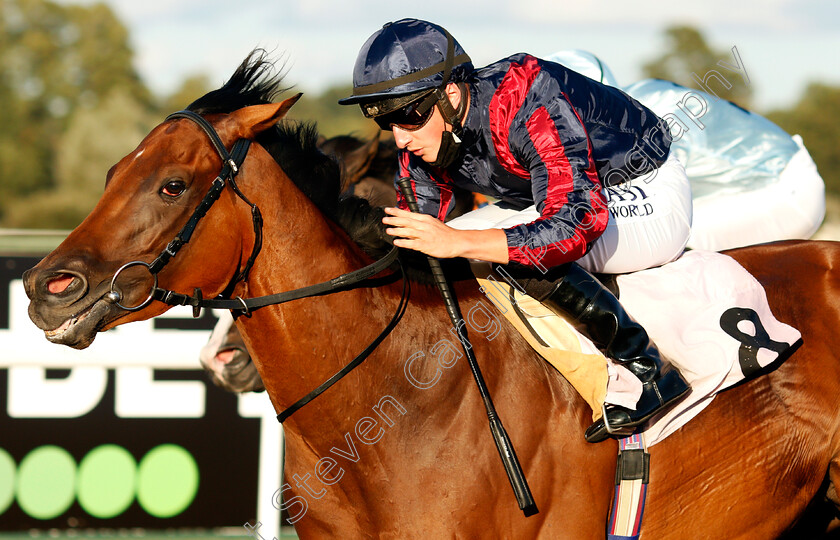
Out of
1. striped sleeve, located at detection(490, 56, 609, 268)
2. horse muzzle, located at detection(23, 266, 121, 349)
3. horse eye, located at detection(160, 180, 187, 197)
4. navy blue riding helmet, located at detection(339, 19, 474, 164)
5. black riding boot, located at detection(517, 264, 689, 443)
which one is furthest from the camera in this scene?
black riding boot, located at detection(517, 264, 689, 443)

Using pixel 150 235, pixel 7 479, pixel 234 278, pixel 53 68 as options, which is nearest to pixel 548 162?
pixel 234 278

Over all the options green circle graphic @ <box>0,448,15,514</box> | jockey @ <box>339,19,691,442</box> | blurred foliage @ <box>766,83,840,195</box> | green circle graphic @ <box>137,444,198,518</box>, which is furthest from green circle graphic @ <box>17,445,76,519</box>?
blurred foliage @ <box>766,83,840,195</box>

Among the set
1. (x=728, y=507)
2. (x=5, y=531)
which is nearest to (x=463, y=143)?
(x=728, y=507)

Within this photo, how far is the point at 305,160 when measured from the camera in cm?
266

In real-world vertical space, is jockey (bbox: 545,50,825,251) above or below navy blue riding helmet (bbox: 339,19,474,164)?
below

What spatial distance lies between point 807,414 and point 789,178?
128 centimetres

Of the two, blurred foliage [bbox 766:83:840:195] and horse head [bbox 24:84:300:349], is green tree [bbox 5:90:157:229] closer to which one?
blurred foliage [bbox 766:83:840:195]

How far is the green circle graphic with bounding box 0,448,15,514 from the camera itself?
5.02 m

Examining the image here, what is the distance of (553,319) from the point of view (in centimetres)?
Answer: 274

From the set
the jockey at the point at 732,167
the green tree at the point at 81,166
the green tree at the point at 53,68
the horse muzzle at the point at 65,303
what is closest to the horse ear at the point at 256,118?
the horse muzzle at the point at 65,303

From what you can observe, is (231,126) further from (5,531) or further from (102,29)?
(102,29)

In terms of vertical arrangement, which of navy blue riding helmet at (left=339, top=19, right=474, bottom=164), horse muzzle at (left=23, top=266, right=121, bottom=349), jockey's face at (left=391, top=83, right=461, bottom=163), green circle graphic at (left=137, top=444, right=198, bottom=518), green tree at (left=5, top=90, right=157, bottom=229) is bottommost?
green tree at (left=5, top=90, right=157, bottom=229)

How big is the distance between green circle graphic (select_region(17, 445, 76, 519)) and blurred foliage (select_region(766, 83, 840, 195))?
3612 cm

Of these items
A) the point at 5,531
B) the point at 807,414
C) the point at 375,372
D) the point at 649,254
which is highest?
the point at 649,254
